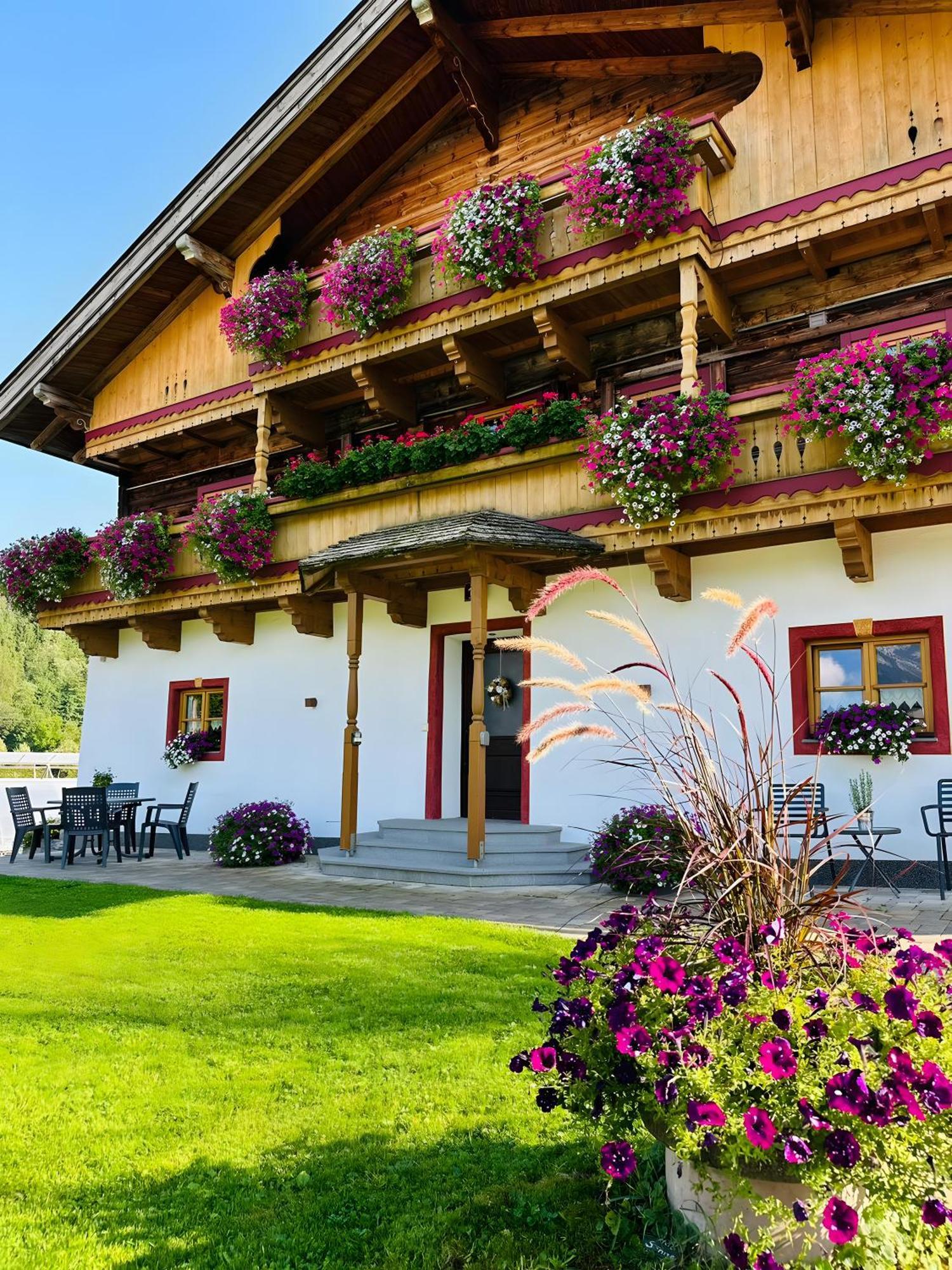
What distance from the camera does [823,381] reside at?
28.3ft

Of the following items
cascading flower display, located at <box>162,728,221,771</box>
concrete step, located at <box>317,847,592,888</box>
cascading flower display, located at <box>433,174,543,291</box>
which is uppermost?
cascading flower display, located at <box>433,174,543,291</box>

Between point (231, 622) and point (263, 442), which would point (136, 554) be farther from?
→ point (263, 442)

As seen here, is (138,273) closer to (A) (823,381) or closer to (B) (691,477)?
(B) (691,477)

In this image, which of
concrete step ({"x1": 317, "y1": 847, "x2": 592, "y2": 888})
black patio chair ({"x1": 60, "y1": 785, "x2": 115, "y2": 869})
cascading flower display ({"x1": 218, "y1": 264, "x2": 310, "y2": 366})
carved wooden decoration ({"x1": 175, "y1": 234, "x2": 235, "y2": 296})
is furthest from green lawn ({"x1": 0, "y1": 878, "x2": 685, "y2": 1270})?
carved wooden decoration ({"x1": 175, "y1": 234, "x2": 235, "y2": 296})

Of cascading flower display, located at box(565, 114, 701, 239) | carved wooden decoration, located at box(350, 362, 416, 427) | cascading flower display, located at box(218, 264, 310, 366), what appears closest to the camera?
cascading flower display, located at box(565, 114, 701, 239)

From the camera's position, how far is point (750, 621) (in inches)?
118

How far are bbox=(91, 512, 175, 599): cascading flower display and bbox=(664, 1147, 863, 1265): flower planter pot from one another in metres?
13.3

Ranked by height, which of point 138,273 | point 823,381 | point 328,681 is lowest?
point 328,681

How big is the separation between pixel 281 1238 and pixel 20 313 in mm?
103447

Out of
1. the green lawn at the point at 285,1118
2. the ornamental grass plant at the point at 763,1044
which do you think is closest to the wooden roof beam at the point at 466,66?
the green lawn at the point at 285,1118

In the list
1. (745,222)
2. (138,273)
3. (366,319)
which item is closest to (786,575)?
(745,222)

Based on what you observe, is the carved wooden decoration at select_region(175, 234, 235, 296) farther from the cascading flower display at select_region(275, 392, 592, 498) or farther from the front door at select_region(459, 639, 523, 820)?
the front door at select_region(459, 639, 523, 820)

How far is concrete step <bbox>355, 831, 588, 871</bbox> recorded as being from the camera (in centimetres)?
1036

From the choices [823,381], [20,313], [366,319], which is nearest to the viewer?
[823,381]
